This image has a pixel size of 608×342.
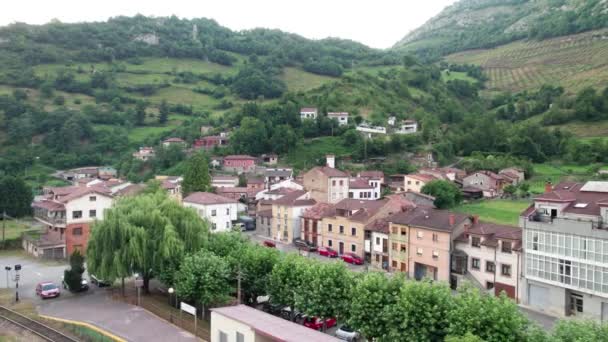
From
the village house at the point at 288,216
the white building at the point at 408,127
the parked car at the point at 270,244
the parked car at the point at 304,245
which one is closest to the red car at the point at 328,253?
the parked car at the point at 304,245

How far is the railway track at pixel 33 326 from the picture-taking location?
2880 centimetres

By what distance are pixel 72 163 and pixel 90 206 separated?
2542 inches

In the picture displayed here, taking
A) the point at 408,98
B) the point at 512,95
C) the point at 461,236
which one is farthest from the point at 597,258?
the point at 512,95

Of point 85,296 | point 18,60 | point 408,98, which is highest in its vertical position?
point 18,60

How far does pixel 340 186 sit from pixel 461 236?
92.5 ft

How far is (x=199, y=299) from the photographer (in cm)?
3219

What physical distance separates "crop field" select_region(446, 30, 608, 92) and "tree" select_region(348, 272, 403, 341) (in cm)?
12660

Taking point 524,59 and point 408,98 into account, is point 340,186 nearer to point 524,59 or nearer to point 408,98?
point 408,98

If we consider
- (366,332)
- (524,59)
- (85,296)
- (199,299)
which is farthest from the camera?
(524,59)

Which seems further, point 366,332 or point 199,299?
point 199,299

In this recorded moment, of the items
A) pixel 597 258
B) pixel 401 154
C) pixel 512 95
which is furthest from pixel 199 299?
pixel 512 95

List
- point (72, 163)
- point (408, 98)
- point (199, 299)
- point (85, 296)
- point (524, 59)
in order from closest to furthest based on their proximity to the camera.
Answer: point (199, 299) < point (85, 296) < point (72, 163) < point (408, 98) < point (524, 59)

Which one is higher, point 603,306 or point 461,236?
point 461,236

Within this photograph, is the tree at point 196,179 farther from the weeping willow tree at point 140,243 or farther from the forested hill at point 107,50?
the forested hill at point 107,50
